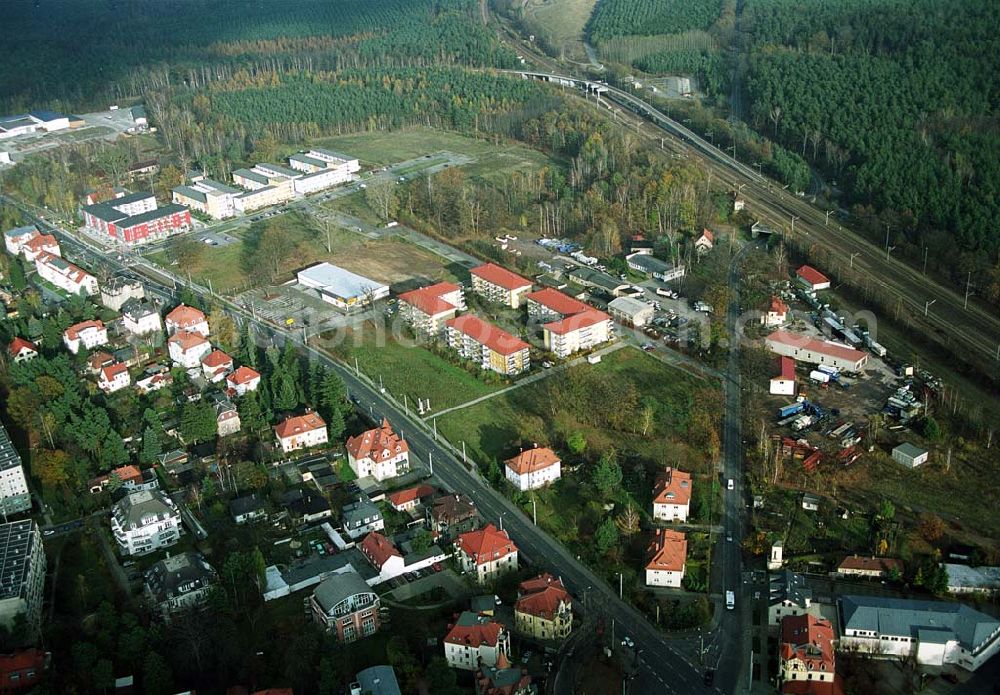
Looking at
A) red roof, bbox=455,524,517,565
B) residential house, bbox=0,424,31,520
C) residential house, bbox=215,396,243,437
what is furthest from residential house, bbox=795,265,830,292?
residential house, bbox=0,424,31,520

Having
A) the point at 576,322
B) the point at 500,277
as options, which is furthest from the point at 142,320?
the point at 576,322

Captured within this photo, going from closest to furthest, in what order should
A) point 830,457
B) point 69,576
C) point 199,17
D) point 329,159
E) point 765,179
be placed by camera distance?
point 69,576
point 830,457
point 765,179
point 329,159
point 199,17

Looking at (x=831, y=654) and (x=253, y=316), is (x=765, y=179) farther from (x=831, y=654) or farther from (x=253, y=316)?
(x=831, y=654)

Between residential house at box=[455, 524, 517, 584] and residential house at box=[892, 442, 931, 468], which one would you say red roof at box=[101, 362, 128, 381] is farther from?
residential house at box=[892, 442, 931, 468]

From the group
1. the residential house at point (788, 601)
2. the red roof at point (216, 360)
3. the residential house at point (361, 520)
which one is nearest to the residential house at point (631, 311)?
the red roof at point (216, 360)

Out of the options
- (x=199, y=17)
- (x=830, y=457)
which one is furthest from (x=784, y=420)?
(x=199, y=17)
